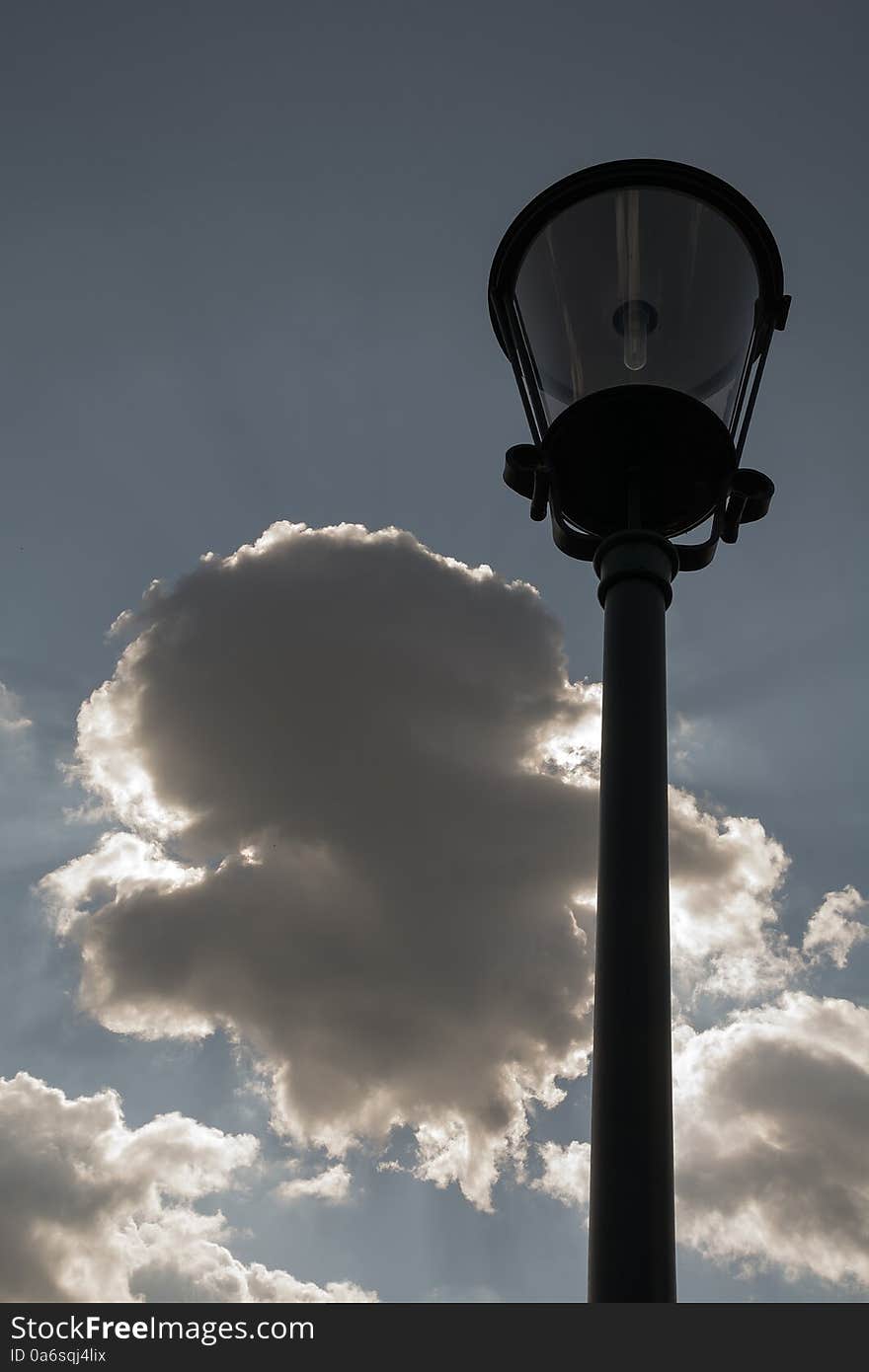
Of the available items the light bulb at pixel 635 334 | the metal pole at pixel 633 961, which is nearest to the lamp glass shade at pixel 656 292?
the light bulb at pixel 635 334

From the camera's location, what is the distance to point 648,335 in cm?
557

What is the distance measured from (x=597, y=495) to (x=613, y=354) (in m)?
0.65

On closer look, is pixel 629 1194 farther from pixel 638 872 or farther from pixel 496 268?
pixel 496 268

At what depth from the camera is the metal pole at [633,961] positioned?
3852mm

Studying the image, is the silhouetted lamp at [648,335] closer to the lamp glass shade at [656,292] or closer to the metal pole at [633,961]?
the lamp glass shade at [656,292]

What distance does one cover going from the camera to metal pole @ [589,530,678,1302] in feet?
12.6

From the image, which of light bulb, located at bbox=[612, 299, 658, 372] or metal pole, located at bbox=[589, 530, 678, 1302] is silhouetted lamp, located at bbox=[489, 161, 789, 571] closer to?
light bulb, located at bbox=[612, 299, 658, 372]

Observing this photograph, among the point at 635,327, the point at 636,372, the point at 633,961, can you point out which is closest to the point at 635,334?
the point at 635,327

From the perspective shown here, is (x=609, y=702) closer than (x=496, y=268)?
Yes

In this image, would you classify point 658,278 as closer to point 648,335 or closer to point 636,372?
point 648,335

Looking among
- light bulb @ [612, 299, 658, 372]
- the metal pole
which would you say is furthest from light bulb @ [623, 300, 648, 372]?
the metal pole
